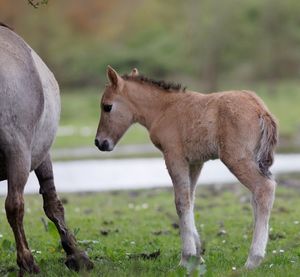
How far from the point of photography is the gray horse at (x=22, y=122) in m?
6.45

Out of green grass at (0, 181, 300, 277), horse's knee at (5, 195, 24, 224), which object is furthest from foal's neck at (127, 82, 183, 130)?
horse's knee at (5, 195, 24, 224)

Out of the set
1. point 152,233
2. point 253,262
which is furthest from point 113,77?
point 152,233

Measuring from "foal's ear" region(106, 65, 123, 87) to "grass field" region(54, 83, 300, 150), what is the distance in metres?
16.3

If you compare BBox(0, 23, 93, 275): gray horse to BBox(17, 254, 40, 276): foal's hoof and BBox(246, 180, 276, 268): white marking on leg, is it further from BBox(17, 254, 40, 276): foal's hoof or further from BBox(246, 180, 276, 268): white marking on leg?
BBox(246, 180, 276, 268): white marking on leg

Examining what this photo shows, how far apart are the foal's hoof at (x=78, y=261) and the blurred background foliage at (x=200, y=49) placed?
28.0 metres

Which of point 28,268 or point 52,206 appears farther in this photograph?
point 52,206

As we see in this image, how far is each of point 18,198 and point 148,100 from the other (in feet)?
6.26

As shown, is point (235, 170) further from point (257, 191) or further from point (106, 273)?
point (106, 273)

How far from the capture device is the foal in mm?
6965

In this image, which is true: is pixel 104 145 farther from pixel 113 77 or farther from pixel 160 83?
pixel 160 83

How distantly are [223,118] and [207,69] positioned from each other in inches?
1397

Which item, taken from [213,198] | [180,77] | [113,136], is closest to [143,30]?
[180,77]

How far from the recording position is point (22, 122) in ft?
21.4

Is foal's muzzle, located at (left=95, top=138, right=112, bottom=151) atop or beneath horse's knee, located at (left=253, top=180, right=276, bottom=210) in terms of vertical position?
beneath
